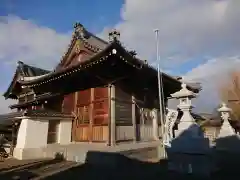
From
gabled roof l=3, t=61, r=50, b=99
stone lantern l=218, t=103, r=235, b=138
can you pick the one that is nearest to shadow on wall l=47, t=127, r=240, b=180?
stone lantern l=218, t=103, r=235, b=138

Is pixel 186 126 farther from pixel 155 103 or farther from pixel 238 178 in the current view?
pixel 155 103

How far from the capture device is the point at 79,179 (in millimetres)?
6785

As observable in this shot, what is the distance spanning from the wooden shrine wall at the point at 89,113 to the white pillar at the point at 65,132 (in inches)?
11.6

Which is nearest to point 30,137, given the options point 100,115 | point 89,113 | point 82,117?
point 82,117

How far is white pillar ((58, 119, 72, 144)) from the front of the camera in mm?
13617

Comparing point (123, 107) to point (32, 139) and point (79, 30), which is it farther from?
point (79, 30)

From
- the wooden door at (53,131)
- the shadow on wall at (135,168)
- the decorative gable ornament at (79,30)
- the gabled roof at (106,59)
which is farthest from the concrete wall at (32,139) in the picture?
the decorative gable ornament at (79,30)

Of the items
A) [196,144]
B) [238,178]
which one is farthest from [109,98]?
[238,178]

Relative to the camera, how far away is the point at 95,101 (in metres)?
12.8

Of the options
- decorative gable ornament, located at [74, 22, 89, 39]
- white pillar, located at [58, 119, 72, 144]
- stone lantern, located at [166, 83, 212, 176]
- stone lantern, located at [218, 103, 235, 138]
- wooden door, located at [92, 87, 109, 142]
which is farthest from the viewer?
decorative gable ornament, located at [74, 22, 89, 39]

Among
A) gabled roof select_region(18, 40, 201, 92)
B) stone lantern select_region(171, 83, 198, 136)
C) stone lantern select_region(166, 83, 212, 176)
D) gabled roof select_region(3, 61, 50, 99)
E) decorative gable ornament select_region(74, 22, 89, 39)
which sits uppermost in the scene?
decorative gable ornament select_region(74, 22, 89, 39)

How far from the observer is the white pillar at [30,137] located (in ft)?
38.1

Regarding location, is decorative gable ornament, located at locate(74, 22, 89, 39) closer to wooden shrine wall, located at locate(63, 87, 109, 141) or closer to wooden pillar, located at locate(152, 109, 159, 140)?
wooden shrine wall, located at locate(63, 87, 109, 141)

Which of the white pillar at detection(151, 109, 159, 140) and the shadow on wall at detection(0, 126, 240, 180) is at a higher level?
the white pillar at detection(151, 109, 159, 140)
